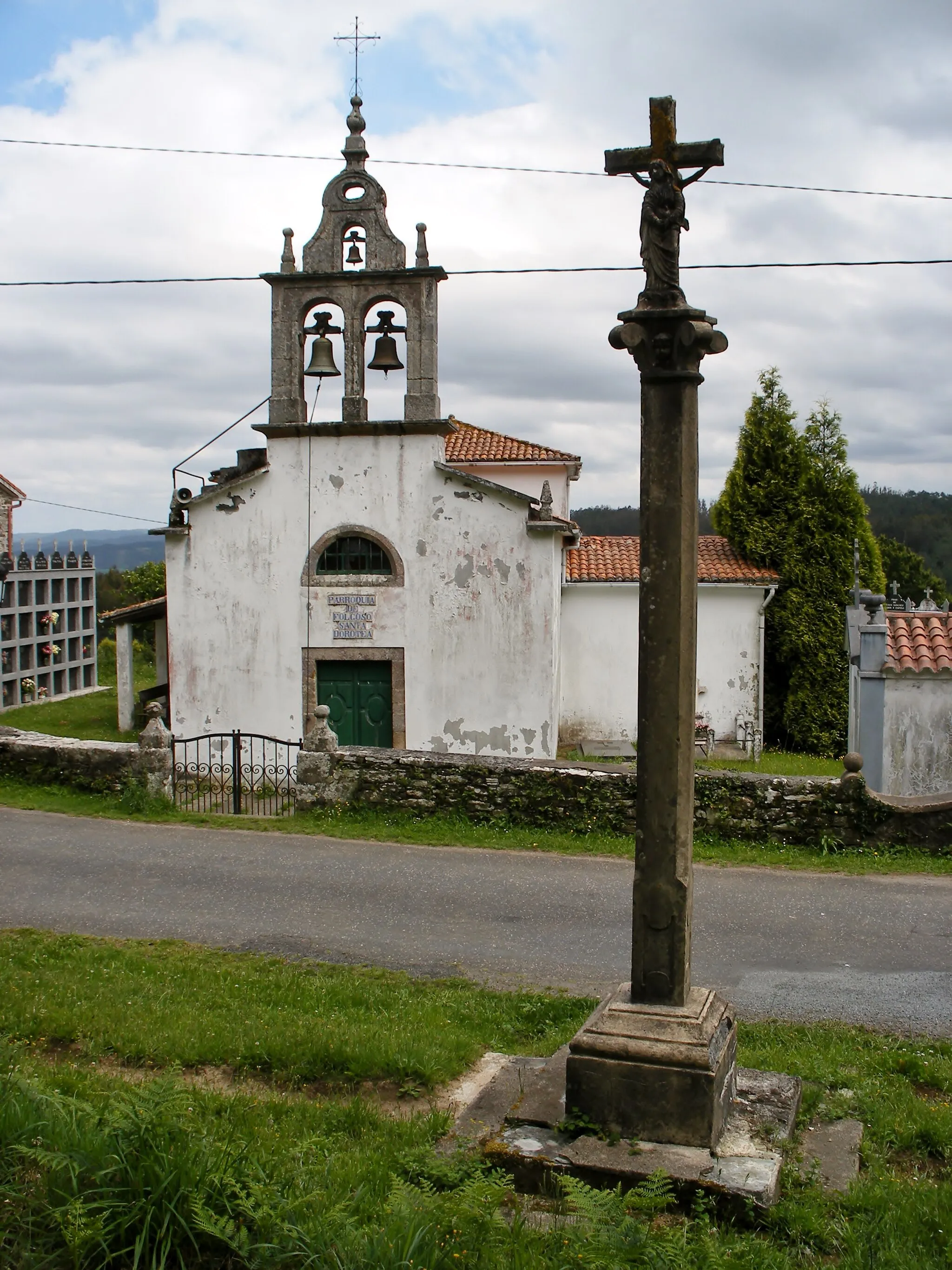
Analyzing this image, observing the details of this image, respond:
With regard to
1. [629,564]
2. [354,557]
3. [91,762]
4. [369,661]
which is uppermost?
[629,564]

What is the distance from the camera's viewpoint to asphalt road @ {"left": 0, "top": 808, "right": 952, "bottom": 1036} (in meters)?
7.45

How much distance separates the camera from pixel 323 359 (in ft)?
51.6

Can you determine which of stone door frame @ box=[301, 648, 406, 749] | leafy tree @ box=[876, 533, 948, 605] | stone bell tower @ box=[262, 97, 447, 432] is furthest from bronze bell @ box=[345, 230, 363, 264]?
leafy tree @ box=[876, 533, 948, 605]

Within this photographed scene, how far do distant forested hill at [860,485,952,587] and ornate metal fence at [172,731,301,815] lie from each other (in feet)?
159

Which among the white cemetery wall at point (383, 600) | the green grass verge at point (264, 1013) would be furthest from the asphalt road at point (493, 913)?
the white cemetery wall at point (383, 600)

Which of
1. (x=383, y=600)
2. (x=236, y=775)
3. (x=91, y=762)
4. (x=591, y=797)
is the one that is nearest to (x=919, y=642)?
(x=591, y=797)

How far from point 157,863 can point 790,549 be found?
16.8 metres

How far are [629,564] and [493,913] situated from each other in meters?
14.2

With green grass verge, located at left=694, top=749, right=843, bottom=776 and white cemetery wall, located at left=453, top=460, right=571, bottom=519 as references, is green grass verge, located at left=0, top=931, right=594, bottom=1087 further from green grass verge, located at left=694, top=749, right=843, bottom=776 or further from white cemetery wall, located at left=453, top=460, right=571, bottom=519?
white cemetery wall, located at left=453, top=460, right=571, bottom=519

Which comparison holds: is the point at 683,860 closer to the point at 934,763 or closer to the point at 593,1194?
the point at 593,1194

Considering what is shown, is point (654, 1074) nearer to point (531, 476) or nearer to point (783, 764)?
point (783, 764)

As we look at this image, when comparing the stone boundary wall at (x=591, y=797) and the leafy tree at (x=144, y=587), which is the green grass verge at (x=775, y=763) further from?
the leafy tree at (x=144, y=587)

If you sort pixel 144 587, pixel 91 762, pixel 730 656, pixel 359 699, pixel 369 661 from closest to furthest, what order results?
pixel 91 762 < pixel 369 661 < pixel 359 699 < pixel 730 656 < pixel 144 587

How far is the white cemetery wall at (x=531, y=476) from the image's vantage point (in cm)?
2428
